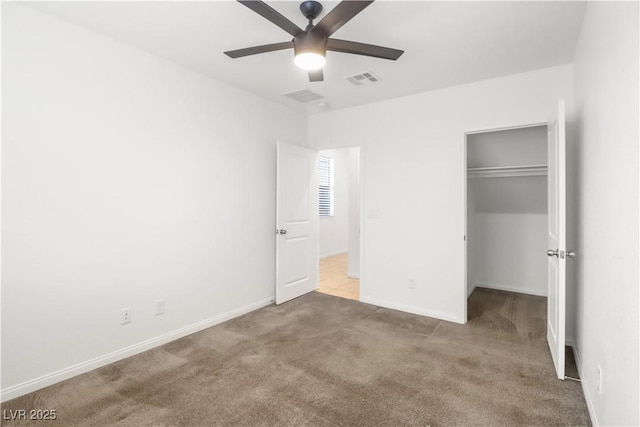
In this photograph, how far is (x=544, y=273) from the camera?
4.32 meters

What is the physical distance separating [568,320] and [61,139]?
14.5ft

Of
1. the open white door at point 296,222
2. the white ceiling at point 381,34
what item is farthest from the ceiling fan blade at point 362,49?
the open white door at point 296,222

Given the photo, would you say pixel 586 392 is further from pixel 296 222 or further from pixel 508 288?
pixel 296 222

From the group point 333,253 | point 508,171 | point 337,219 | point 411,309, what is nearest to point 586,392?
point 411,309

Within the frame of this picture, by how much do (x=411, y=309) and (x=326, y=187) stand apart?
429 cm

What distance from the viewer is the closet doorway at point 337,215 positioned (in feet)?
17.6

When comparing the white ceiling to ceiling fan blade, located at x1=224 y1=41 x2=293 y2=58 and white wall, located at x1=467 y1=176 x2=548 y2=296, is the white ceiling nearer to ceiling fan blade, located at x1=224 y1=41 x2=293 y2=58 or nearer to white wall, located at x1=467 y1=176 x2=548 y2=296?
ceiling fan blade, located at x1=224 y1=41 x2=293 y2=58

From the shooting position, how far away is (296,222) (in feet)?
13.9

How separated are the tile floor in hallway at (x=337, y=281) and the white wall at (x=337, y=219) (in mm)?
681

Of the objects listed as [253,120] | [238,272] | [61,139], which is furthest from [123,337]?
[253,120]

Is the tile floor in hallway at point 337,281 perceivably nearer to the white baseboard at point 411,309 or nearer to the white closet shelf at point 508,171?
the white baseboard at point 411,309

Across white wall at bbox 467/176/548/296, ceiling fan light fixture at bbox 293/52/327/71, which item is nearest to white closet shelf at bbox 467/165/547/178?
white wall at bbox 467/176/548/296

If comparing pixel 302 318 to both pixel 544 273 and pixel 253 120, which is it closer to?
pixel 253 120

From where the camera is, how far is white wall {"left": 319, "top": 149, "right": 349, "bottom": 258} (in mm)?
7449
